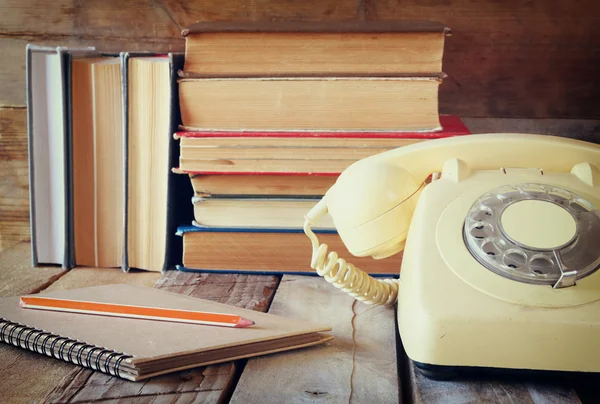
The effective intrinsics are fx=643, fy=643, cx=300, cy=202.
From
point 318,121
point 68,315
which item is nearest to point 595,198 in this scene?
point 318,121

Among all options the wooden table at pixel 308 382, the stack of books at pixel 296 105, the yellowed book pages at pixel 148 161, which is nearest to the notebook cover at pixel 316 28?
the stack of books at pixel 296 105

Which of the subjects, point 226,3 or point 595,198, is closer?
point 595,198

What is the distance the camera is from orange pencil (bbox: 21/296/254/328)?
0.74m

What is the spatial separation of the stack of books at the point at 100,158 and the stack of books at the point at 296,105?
65mm

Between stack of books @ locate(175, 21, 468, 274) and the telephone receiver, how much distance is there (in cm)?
14

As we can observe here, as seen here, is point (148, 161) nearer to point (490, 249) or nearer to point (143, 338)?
point (143, 338)

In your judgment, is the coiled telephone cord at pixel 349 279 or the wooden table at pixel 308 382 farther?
the coiled telephone cord at pixel 349 279

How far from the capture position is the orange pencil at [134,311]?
741 mm

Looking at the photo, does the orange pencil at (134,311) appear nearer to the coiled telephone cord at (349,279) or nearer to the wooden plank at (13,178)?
the coiled telephone cord at (349,279)

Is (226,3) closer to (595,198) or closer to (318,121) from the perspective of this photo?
(318,121)

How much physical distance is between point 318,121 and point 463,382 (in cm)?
48

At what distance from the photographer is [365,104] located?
0.99 m

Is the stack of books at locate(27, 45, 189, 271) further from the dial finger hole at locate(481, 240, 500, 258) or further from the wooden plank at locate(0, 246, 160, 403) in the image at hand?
the dial finger hole at locate(481, 240, 500, 258)

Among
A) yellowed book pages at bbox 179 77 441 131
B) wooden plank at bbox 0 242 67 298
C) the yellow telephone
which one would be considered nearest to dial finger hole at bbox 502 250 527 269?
the yellow telephone
